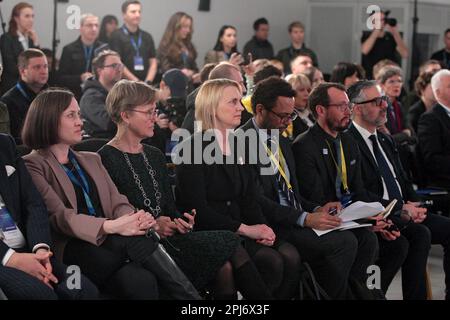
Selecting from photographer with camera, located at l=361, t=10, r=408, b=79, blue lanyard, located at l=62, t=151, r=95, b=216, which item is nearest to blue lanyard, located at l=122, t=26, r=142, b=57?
photographer with camera, located at l=361, t=10, r=408, b=79

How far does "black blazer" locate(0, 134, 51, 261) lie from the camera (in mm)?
3578

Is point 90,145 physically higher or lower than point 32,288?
higher

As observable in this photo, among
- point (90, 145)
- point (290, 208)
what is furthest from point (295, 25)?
point (90, 145)

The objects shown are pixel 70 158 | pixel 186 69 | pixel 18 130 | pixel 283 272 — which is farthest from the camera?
pixel 186 69

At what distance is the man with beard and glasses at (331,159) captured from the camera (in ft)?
16.1

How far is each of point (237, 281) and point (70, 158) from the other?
92cm

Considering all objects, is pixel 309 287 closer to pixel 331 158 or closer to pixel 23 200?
pixel 331 158

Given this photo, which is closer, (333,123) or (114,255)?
(114,255)

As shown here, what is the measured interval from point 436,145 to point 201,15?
492 centimetres

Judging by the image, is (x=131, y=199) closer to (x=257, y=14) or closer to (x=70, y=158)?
(x=70, y=158)

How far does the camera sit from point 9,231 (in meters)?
3.57

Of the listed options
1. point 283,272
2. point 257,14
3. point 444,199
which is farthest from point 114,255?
point 257,14

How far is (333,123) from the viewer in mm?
5066

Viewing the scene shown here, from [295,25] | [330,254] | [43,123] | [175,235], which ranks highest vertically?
[295,25]
